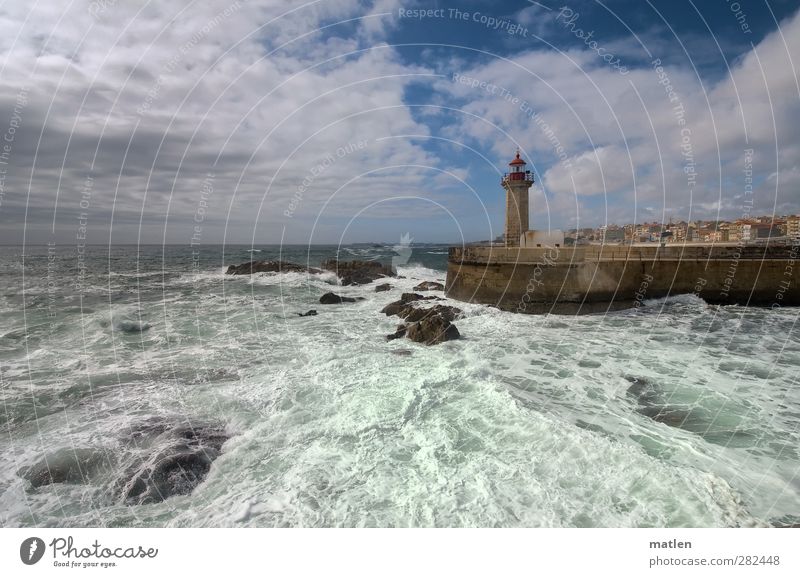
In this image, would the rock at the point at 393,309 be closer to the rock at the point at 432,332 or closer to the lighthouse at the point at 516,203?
the rock at the point at 432,332

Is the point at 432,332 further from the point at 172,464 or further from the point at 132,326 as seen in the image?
the point at 132,326

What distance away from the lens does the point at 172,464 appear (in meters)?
5.23

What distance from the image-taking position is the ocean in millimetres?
4566

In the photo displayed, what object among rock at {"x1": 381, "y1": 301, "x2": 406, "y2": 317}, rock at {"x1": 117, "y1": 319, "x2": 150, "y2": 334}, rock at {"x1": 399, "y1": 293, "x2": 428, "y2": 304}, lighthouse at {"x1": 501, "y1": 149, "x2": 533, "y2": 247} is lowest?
rock at {"x1": 117, "y1": 319, "x2": 150, "y2": 334}

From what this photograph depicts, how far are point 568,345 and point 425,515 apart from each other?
9.37m

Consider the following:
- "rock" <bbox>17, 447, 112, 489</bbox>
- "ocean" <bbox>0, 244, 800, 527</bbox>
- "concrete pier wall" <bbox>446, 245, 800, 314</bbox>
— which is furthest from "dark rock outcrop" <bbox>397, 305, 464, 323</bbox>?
"rock" <bbox>17, 447, 112, 489</bbox>

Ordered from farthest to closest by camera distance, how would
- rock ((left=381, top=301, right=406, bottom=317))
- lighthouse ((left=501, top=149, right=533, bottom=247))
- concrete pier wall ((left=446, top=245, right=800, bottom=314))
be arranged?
lighthouse ((left=501, top=149, right=533, bottom=247))
rock ((left=381, top=301, right=406, bottom=317))
concrete pier wall ((left=446, top=245, right=800, bottom=314))

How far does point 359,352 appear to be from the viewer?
11.3 metres

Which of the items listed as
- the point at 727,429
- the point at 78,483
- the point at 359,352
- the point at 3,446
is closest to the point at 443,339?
the point at 359,352

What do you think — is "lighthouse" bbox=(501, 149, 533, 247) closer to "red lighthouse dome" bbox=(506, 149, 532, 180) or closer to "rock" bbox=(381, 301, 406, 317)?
"red lighthouse dome" bbox=(506, 149, 532, 180)

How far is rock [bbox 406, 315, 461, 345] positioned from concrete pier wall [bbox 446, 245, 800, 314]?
21.2ft

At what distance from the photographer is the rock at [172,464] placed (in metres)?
4.80

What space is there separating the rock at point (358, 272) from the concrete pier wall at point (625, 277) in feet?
48.1

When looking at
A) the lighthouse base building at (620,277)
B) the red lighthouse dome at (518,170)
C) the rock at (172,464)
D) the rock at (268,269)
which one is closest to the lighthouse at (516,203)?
the red lighthouse dome at (518,170)
